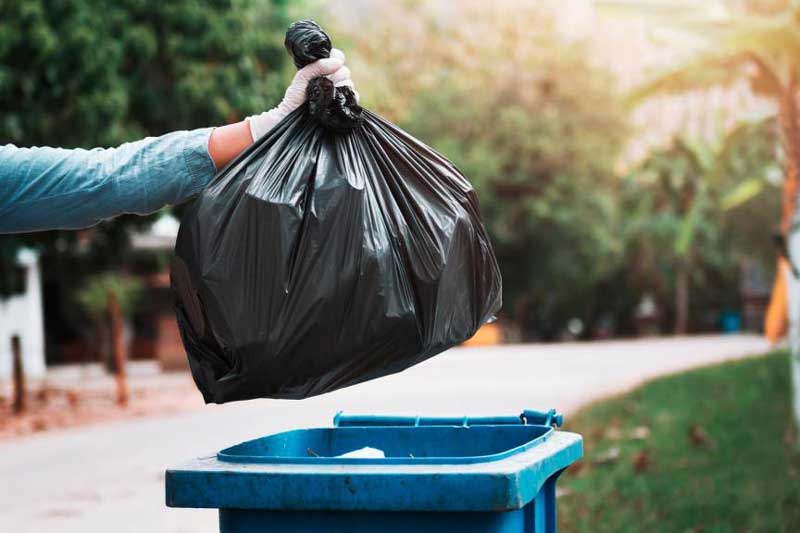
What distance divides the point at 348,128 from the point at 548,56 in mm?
30790

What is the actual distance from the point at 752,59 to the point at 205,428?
6.46 m

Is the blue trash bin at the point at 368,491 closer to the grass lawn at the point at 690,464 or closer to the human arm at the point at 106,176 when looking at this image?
the human arm at the point at 106,176

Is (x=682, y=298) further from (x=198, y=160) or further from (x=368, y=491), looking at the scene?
(x=368, y=491)

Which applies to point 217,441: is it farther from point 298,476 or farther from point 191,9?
point 298,476

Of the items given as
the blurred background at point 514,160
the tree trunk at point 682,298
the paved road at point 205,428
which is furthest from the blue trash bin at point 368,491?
the tree trunk at point 682,298

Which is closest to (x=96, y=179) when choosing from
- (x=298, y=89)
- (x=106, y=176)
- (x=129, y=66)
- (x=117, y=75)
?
(x=106, y=176)

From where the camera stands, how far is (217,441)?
34.9ft

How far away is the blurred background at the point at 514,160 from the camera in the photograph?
9.49 meters

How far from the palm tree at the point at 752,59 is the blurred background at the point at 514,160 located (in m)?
0.03

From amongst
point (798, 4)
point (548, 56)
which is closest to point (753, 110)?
point (798, 4)

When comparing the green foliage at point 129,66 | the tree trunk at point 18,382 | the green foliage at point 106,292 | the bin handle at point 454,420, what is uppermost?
the green foliage at point 129,66

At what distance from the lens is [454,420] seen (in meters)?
3.58

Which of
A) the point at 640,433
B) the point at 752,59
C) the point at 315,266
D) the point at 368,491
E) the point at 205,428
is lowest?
the point at 205,428

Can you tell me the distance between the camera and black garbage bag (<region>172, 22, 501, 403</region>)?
2609 millimetres
